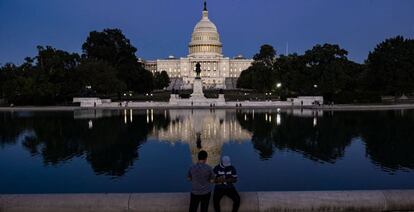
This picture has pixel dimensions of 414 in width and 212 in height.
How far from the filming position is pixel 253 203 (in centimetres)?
947

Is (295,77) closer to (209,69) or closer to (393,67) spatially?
(393,67)

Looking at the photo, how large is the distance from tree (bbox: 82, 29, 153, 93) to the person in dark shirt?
72.6 m

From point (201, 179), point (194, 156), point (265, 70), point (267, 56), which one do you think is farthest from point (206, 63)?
point (201, 179)

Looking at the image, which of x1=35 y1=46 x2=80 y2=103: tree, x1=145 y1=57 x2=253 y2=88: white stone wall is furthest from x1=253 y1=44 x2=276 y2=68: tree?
x1=145 y1=57 x2=253 y2=88: white stone wall

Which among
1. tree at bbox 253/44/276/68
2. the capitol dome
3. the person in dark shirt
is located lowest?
the person in dark shirt

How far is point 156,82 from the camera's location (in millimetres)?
125000

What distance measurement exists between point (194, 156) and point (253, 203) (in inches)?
392

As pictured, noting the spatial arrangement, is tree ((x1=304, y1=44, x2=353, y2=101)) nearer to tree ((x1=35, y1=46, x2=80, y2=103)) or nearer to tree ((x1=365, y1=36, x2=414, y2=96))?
tree ((x1=365, y1=36, x2=414, y2=96))

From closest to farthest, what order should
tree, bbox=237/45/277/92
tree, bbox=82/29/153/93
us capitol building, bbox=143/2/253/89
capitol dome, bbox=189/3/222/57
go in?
tree, bbox=82/29/153/93
tree, bbox=237/45/277/92
capitol dome, bbox=189/3/222/57
us capitol building, bbox=143/2/253/89

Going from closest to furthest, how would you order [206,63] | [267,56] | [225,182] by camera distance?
1. [225,182]
2. [267,56]
3. [206,63]

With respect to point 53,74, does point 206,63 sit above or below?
above

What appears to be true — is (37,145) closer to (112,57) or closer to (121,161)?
(121,161)

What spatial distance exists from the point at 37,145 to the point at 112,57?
2453 inches

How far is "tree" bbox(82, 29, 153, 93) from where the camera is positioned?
267 ft
